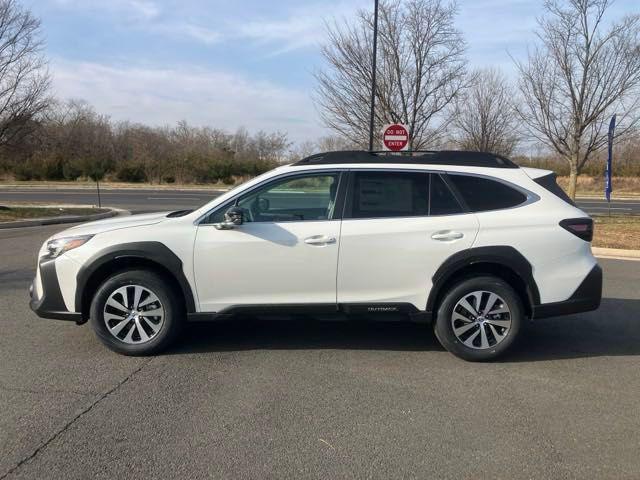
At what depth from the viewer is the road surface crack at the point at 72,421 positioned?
3045 mm

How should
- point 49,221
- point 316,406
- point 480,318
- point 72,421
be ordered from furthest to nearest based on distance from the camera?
1. point 49,221
2. point 480,318
3. point 316,406
4. point 72,421

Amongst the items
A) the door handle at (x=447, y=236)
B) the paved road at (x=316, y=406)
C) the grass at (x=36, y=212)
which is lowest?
the paved road at (x=316, y=406)

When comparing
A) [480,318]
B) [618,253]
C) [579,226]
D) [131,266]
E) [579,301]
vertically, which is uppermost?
[579,226]

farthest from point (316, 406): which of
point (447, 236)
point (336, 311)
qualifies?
point (447, 236)

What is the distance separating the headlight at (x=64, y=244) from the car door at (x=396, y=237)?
2.26m

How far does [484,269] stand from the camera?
4.79 meters

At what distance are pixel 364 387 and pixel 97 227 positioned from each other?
9.19ft

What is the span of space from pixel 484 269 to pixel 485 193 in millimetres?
679

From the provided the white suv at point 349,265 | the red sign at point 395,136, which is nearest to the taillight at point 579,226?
the white suv at point 349,265

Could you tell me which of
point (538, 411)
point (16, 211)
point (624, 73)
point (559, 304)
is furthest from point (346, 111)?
point (538, 411)

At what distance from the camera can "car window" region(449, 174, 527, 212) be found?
4809 mm

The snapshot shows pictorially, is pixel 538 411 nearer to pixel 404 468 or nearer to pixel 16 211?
pixel 404 468

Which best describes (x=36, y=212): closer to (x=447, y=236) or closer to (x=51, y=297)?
(x=51, y=297)

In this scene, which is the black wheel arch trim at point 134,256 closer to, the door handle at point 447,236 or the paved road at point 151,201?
the door handle at point 447,236
